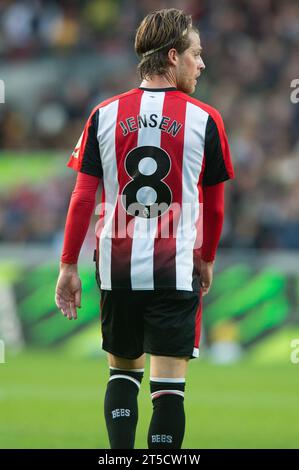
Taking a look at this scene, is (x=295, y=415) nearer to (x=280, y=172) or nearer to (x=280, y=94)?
(x=280, y=172)

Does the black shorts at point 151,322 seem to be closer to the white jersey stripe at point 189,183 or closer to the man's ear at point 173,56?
the white jersey stripe at point 189,183

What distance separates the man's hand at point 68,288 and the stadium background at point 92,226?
1880 millimetres

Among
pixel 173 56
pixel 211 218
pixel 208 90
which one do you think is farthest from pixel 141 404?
pixel 208 90

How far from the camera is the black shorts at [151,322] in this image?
15.6 feet

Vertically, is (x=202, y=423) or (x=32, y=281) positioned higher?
(x=32, y=281)

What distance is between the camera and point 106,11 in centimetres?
1662

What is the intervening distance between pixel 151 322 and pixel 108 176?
2.18 feet

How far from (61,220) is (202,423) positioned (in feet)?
19.9

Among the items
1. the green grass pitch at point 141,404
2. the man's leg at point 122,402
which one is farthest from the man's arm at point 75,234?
the green grass pitch at point 141,404

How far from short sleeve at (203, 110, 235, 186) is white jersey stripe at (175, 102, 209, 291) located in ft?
0.10

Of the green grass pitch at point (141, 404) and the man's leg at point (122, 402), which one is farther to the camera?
the green grass pitch at point (141, 404)

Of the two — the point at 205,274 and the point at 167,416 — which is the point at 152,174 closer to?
the point at 205,274

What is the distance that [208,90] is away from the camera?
1468 centimetres
